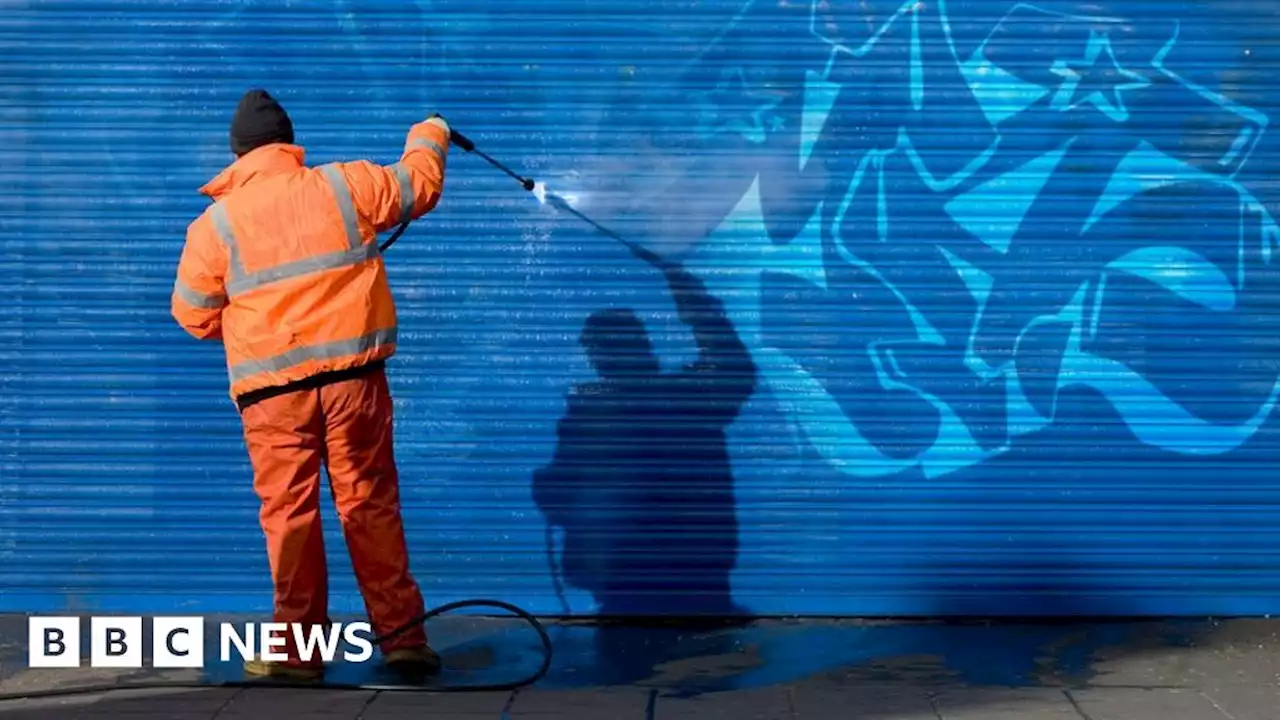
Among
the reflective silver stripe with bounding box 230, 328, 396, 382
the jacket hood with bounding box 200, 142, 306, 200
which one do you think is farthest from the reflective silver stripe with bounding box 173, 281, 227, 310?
the jacket hood with bounding box 200, 142, 306, 200

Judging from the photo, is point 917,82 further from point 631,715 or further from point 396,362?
point 631,715

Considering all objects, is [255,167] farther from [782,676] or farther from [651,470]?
[782,676]

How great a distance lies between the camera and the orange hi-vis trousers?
21.6 ft

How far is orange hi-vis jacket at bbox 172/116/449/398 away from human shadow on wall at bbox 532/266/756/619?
137 cm

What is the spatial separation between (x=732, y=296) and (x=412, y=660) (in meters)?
2.06

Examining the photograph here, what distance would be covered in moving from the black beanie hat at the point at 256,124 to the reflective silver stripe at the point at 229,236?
291 mm

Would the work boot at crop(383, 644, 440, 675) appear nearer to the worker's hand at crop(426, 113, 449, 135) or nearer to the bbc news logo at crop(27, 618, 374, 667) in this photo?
the bbc news logo at crop(27, 618, 374, 667)

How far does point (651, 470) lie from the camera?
25.7 ft

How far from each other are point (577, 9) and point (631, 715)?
3052 mm

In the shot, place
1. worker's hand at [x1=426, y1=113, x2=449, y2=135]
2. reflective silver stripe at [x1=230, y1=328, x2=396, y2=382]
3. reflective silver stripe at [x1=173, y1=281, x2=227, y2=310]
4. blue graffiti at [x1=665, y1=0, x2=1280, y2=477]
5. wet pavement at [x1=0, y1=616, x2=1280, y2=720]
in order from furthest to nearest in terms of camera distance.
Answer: blue graffiti at [x1=665, y1=0, x2=1280, y2=477]
worker's hand at [x1=426, y1=113, x2=449, y2=135]
reflective silver stripe at [x1=173, y1=281, x2=227, y2=310]
reflective silver stripe at [x1=230, y1=328, x2=396, y2=382]
wet pavement at [x1=0, y1=616, x2=1280, y2=720]

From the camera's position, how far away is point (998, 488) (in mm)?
7773

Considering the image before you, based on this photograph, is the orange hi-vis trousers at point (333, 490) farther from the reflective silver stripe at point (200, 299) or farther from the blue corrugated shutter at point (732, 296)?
the blue corrugated shutter at point (732, 296)

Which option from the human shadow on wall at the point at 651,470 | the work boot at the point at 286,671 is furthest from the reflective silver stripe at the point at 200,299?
the human shadow on wall at the point at 651,470

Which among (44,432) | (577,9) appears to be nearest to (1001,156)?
(577,9)
